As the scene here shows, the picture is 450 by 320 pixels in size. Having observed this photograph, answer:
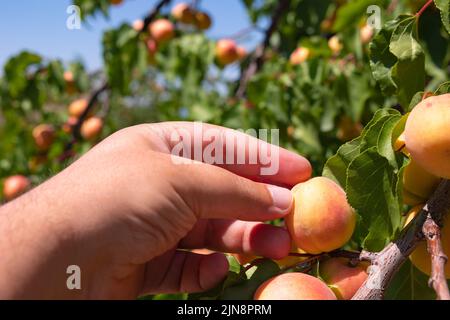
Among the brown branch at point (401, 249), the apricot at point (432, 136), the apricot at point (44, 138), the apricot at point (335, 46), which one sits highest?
the apricot at point (335, 46)

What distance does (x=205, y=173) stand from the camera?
633mm

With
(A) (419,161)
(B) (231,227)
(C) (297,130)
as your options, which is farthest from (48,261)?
(C) (297,130)

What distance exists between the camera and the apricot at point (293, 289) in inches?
22.3

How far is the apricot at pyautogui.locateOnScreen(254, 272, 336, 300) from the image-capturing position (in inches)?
22.3

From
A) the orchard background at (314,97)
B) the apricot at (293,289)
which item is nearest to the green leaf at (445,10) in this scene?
the orchard background at (314,97)

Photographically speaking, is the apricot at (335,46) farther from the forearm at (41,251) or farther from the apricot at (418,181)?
the forearm at (41,251)

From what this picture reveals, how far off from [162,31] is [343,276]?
2.09 m

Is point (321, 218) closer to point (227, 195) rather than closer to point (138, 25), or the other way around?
point (227, 195)

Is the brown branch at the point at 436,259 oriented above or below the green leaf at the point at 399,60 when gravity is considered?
below

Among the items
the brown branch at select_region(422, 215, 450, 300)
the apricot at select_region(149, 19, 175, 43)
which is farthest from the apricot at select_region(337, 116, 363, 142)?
the apricot at select_region(149, 19, 175, 43)

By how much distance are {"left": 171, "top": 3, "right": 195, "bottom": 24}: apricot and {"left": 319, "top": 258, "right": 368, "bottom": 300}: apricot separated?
7.42ft

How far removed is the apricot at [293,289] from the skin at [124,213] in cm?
10

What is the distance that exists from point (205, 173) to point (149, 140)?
98 mm

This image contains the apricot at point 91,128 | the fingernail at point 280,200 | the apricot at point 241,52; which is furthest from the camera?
the apricot at point 91,128
